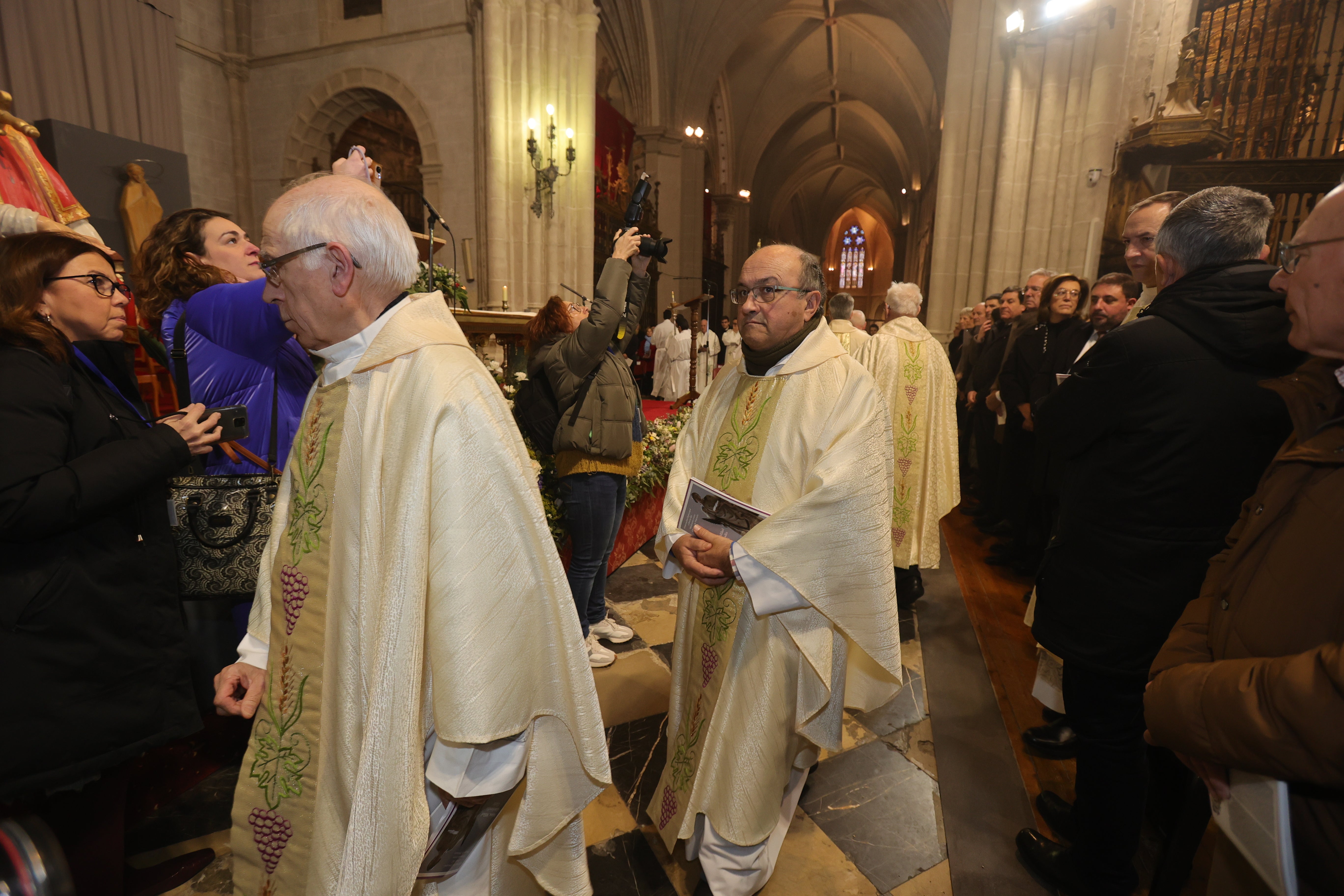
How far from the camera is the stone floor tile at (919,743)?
2.44m

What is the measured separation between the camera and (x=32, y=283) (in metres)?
1.51

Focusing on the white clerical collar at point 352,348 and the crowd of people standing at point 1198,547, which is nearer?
the crowd of people standing at point 1198,547

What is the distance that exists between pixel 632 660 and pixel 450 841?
202 cm

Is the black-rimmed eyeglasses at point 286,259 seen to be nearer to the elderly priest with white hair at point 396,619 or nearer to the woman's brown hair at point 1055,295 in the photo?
the elderly priest with white hair at point 396,619

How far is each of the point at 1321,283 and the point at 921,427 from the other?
10.1 ft

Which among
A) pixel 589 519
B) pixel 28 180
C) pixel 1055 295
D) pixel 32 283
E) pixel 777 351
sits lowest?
pixel 589 519

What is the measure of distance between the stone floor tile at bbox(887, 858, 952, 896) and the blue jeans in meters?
1.72

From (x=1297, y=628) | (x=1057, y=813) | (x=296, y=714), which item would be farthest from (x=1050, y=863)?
(x=296, y=714)

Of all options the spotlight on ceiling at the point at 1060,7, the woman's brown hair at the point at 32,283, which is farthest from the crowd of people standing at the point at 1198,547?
the spotlight on ceiling at the point at 1060,7

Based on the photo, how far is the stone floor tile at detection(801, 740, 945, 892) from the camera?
196cm

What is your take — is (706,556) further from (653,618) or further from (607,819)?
(653,618)

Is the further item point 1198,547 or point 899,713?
point 899,713

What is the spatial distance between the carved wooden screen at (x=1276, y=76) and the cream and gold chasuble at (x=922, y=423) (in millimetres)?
6447

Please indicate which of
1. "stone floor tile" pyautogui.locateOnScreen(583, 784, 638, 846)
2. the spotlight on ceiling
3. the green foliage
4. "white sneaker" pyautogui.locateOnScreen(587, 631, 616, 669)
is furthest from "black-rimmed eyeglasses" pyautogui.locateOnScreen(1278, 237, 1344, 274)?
the spotlight on ceiling
